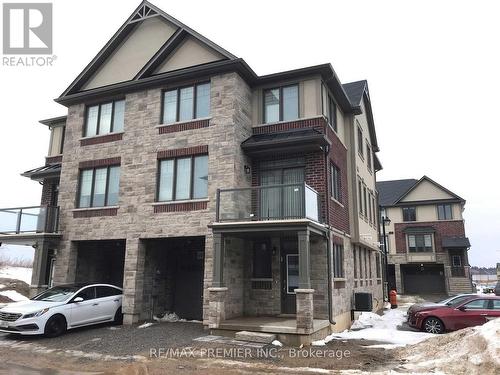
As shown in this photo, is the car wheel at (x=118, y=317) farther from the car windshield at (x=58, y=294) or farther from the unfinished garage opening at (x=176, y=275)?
the car windshield at (x=58, y=294)

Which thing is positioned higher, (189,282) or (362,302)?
(189,282)

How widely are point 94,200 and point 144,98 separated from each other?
4.64m

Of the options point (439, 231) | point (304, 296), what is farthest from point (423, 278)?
point (304, 296)

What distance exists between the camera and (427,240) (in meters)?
39.9

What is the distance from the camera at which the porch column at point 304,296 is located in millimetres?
11570

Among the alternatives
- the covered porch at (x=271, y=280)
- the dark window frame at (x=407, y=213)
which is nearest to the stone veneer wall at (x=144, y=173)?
the covered porch at (x=271, y=280)

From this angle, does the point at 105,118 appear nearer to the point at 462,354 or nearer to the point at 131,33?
the point at 131,33

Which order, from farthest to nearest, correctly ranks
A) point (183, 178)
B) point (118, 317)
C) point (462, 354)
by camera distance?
point (183, 178) → point (118, 317) → point (462, 354)

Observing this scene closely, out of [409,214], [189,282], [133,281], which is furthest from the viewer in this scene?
[409,214]

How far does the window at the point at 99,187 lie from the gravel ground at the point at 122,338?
5040 mm

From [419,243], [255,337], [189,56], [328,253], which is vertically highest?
[189,56]

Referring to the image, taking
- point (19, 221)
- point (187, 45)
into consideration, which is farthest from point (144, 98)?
point (19, 221)

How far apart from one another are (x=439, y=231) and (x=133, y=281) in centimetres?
3281

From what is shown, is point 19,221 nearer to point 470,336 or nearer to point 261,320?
point 261,320
